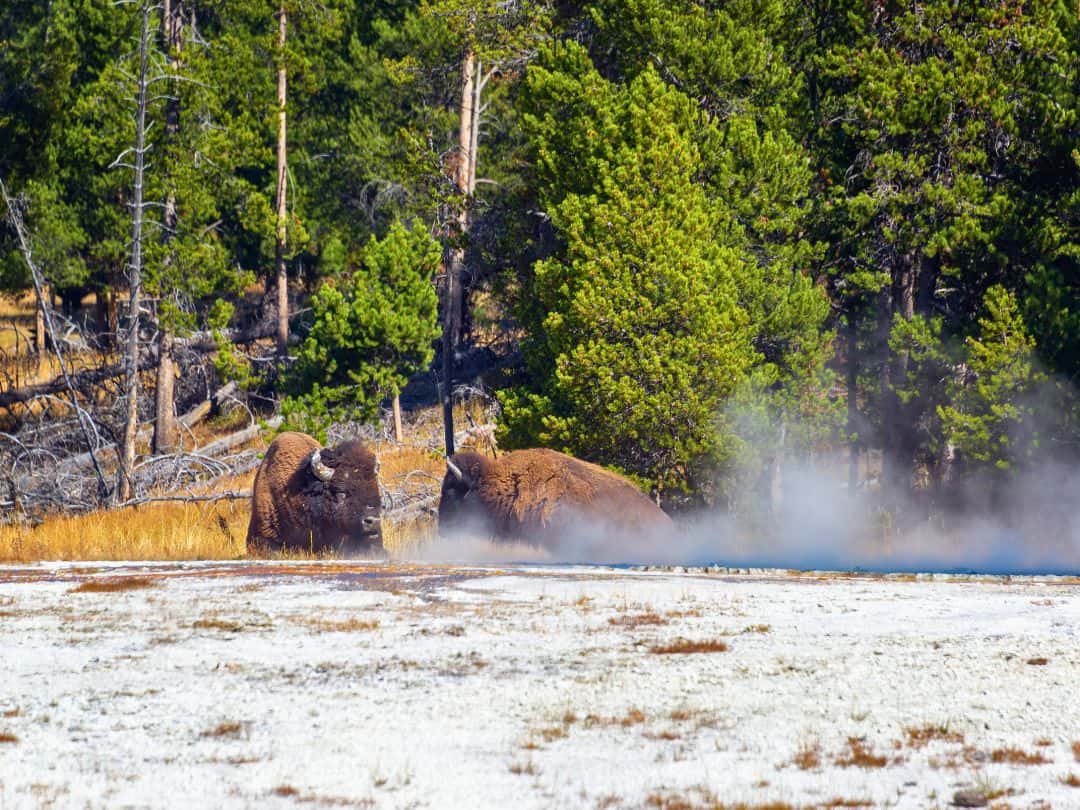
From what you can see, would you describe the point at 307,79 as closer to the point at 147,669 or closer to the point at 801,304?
the point at 801,304

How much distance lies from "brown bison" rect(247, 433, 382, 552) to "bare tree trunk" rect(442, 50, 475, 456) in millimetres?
11772

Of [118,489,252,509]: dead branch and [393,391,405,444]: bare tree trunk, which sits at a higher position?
[393,391,405,444]: bare tree trunk

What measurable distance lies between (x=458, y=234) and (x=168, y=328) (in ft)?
31.0

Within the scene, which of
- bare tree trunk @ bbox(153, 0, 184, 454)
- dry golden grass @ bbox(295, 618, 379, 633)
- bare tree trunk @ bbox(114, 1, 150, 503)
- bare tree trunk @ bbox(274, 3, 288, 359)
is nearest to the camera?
dry golden grass @ bbox(295, 618, 379, 633)

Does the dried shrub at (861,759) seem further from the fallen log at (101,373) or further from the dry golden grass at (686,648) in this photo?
the fallen log at (101,373)

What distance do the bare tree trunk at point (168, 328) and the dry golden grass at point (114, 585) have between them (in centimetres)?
2015

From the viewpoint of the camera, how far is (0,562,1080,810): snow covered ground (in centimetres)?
676

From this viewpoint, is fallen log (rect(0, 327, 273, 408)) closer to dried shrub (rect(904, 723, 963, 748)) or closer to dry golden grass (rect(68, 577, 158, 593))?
dry golden grass (rect(68, 577, 158, 593))

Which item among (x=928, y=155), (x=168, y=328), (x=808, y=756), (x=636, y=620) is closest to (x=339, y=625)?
(x=636, y=620)

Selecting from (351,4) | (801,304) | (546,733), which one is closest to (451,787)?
(546,733)

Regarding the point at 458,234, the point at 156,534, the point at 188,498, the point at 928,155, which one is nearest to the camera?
the point at 156,534

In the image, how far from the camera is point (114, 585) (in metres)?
13.6

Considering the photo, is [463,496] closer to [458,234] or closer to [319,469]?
[319,469]

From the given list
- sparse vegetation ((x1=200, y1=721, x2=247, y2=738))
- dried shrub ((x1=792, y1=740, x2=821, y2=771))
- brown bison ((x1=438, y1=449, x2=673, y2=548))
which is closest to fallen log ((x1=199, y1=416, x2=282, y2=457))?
brown bison ((x1=438, y1=449, x2=673, y2=548))
